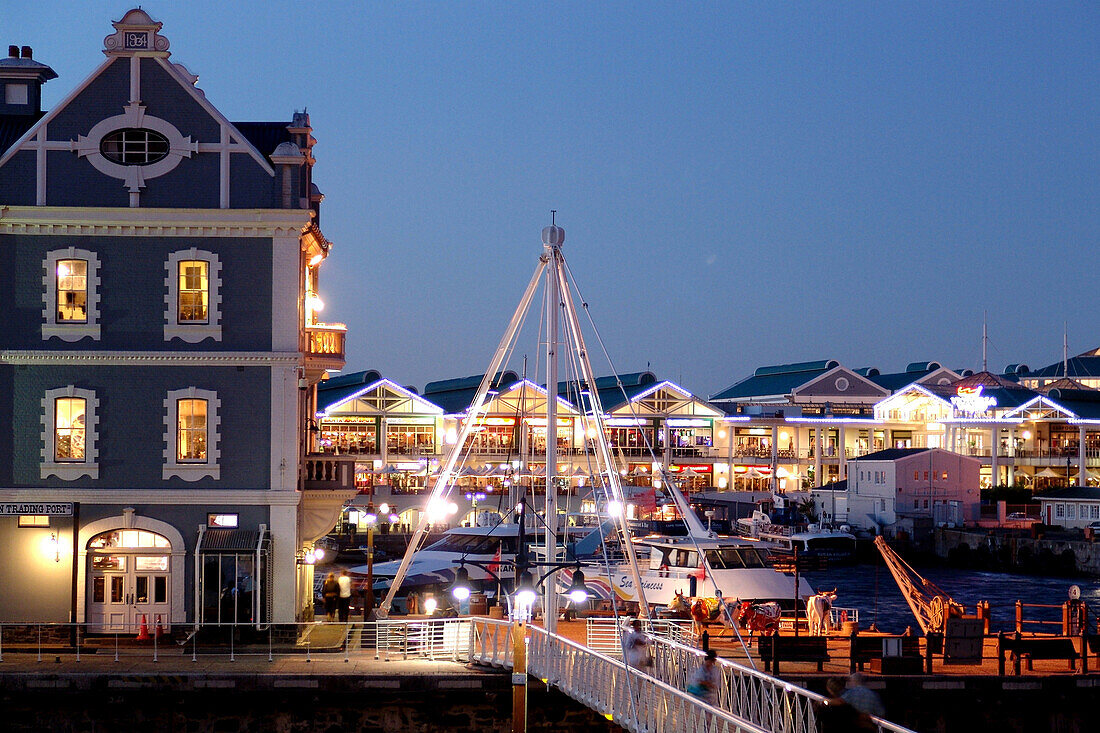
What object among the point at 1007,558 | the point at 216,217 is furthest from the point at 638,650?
the point at 1007,558

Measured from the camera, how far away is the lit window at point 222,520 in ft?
104

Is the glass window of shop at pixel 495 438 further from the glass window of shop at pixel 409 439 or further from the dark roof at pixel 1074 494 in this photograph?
the dark roof at pixel 1074 494

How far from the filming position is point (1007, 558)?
2916 inches

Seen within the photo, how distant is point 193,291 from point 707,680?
15.1 m

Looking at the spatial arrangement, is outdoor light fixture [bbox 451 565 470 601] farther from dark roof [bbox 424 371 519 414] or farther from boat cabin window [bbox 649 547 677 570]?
dark roof [bbox 424 371 519 414]

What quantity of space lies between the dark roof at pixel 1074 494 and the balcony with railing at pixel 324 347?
5848 cm

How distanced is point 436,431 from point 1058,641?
218 feet

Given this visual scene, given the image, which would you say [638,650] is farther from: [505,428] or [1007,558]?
[505,428]

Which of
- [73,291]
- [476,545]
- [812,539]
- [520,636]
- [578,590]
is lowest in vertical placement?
[812,539]

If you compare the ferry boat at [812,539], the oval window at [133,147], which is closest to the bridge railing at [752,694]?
the oval window at [133,147]

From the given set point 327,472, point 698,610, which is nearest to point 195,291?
point 327,472

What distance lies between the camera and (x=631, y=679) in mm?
23172

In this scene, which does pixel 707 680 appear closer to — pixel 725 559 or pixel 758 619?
pixel 758 619

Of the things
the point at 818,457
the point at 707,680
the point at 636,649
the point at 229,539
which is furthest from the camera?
the point at 818,457
